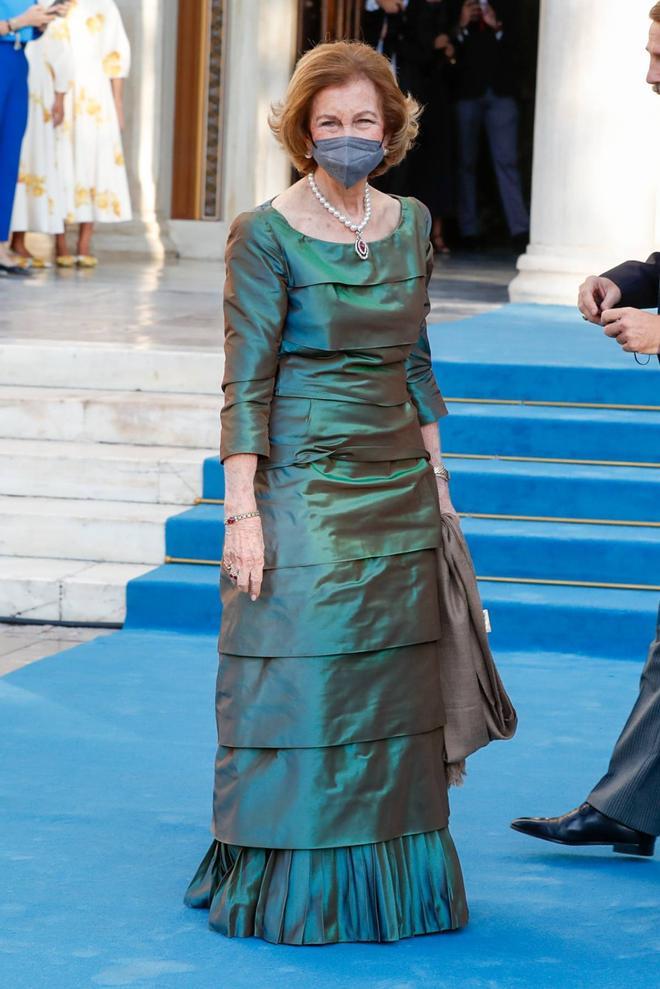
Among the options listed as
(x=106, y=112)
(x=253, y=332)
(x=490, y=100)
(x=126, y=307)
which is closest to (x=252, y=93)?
(x=106, y=112)

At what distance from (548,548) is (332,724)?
9.61 ft

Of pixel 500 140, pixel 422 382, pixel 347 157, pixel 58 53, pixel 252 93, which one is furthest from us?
pixel 500 140

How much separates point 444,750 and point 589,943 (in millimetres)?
454

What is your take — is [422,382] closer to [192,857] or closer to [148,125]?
[192,857]

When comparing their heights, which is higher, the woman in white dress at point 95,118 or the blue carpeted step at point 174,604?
the woman in white dress at point 95,118

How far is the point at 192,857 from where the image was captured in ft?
12.2

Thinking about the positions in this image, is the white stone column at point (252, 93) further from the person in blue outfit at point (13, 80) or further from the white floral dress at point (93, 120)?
the person in blue outfit at point (13, 80)

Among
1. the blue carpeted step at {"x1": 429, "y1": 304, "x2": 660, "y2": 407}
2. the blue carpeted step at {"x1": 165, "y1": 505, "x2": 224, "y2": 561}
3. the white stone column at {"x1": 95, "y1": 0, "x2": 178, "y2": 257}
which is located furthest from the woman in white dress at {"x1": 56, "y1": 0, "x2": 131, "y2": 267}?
the blue carpeted step at {"x1": 165, "y1": 505, "x2": 224, "y2": 561}

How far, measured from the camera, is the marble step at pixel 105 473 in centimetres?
650

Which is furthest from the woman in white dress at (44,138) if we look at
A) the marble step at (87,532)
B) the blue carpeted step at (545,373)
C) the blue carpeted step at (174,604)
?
the blue carpeted step at (174,604)

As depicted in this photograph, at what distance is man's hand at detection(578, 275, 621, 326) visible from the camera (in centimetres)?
337

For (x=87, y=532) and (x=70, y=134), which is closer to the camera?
(x=87, y=532)

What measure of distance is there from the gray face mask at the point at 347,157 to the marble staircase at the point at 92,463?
9.81 feet

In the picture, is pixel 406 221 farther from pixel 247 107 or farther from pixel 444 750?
pixel 247 107
